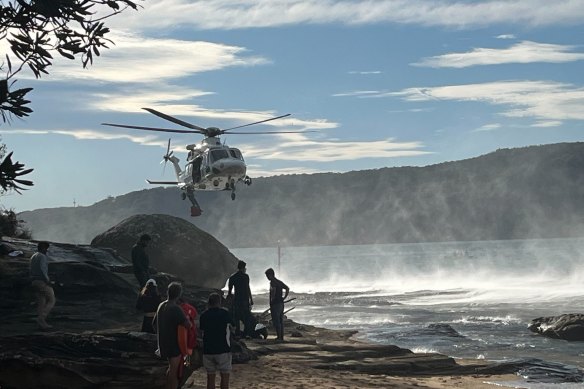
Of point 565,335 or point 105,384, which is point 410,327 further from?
point 105,384

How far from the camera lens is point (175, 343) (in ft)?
39.1

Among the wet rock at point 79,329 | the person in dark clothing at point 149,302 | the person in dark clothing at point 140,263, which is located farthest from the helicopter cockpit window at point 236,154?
the person in dark clothing at point 149,302

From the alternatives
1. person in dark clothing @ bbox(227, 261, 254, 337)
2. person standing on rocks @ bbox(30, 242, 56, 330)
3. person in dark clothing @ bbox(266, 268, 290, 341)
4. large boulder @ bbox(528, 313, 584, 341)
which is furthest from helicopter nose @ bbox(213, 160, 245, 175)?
person standing on rocks @ bbox(30, 242, 56, 330)

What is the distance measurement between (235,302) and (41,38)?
9.38 metres

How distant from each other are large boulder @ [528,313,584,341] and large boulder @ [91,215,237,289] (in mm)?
12308

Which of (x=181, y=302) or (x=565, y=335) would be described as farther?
(x=565, y=335)

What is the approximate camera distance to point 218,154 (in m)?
35.6

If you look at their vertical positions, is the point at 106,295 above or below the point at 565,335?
above

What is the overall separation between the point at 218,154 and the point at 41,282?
19.0 m

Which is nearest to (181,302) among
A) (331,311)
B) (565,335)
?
(565,335)

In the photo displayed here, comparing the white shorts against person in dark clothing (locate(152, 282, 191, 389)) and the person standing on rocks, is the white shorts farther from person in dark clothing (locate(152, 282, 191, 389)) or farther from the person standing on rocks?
the person standing on rocks

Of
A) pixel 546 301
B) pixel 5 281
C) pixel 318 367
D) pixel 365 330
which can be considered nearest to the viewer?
pixel 318 367

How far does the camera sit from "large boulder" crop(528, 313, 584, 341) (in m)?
28.4

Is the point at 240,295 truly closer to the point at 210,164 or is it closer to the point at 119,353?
the point at 119,353
